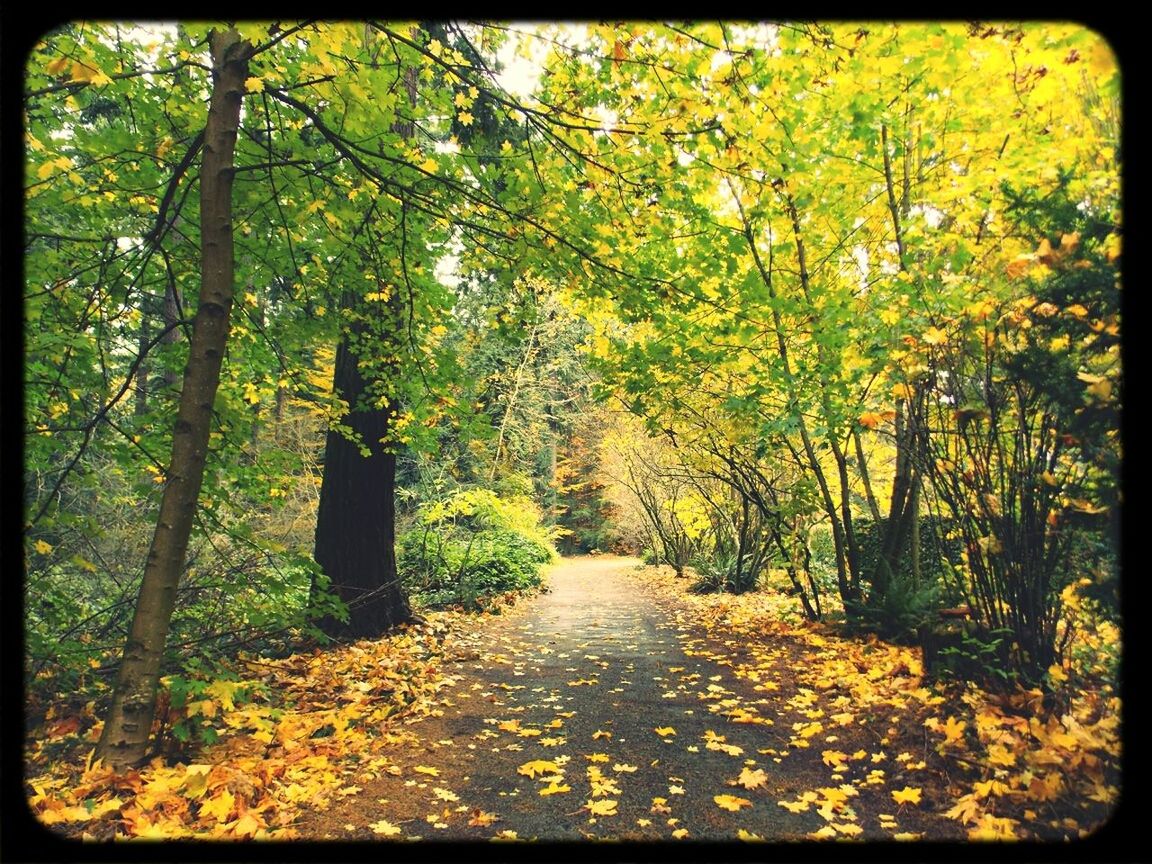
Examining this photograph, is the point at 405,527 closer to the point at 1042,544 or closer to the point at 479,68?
the point at 479,68

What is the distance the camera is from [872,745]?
3914mm

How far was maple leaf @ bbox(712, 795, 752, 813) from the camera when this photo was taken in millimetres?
3236

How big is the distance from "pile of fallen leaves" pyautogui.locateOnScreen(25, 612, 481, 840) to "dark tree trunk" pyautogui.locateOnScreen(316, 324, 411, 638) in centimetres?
127

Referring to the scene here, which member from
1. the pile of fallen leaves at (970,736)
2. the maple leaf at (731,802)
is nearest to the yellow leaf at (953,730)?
the pile of fallen leaves at (970,736)

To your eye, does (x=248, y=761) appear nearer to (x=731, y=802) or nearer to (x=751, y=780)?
(x=731, y=802)

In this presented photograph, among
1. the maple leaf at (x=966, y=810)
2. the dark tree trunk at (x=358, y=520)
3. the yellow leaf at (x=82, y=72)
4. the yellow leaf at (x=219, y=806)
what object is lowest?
the yellow leaf at (x=219, y=806)

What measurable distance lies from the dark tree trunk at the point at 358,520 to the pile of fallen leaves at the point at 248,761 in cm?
127

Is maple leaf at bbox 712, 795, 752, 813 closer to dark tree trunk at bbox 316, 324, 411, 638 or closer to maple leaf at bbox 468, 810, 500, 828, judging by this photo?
maple leaf at bbox 468, 810, 500, 828

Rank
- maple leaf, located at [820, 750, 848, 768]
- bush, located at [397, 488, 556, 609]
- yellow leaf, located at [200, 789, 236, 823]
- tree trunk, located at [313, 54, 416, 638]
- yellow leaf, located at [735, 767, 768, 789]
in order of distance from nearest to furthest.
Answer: yellow leaf, located at [200, 789, 236, 823] → yellow leaf, located at [735, 767, 768, 789] → maple leaf, located at [820, 750, 848, 768] → tree trunk, located at [313, 54, 416, 638] → bush, located at [397, 488, 556, 609]

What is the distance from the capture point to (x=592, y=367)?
757cm

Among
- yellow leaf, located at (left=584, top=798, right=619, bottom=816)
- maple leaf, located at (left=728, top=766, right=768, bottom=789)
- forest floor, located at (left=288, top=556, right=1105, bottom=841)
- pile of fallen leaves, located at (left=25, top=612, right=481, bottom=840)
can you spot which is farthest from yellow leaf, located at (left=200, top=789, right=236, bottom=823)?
maple leaf, located at (left=728, top=766, right=768, bottom=789)

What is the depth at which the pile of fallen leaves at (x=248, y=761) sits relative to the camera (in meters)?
2.89

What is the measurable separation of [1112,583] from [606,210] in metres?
3.76

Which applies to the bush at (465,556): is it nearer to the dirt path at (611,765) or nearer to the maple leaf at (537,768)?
the dirt path at (611,765)
